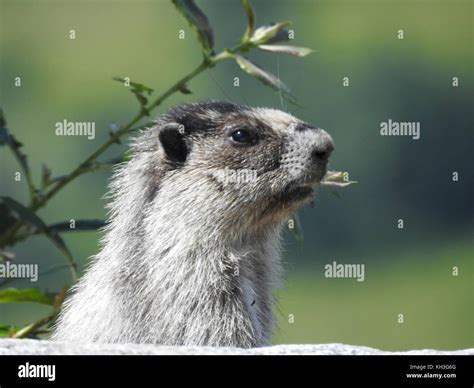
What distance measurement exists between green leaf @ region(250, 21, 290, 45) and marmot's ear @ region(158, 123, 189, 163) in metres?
0.67

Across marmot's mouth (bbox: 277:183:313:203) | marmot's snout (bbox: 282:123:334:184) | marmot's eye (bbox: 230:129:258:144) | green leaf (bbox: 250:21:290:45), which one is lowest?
marmot's mouth (bbox: 277:183:313:203)

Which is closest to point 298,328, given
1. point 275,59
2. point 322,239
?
point 322,239

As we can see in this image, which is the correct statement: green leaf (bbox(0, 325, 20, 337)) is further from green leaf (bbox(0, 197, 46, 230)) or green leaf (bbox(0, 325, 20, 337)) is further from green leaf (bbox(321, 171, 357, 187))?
green leaf (bbox(321, 171, 357, 187))

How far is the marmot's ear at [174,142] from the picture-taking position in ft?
17.6

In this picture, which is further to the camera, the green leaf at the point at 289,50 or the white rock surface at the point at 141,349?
the green leaf at the point at 289,50

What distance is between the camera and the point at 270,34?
496 cm

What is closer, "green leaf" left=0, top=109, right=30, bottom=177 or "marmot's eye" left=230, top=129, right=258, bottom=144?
"green leaf" left=0, top=109, right=30, bottom=177

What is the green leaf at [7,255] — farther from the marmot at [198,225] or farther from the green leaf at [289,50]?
the green leaf at [289,50]

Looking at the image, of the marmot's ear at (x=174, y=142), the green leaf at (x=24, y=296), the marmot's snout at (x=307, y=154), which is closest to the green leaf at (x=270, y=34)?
the marmot's snout at (x=307, y=154)

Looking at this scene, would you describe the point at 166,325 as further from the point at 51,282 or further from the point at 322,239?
the point at 322,239

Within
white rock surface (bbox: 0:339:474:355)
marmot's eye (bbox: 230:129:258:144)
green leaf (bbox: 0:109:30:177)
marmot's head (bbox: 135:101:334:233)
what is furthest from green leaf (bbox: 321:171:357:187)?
green leaf (bbox: 0:109:30:177)

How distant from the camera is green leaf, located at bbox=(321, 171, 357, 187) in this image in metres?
5.29

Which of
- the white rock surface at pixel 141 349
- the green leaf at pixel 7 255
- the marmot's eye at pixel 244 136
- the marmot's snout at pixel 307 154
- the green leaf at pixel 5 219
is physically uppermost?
the marmot's eye at pixel 244 136
